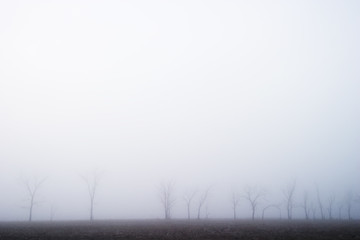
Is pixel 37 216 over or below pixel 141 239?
below

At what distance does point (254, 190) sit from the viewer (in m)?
98.5

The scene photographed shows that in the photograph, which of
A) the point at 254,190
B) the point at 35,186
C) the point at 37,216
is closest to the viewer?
the point at 35,186

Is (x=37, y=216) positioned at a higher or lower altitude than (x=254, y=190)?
lower

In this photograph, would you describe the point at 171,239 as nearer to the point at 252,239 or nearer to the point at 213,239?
the point at 213,239

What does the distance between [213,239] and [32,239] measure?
53.0 ft

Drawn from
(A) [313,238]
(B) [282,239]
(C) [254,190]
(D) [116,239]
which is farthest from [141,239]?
(C) [254,190]

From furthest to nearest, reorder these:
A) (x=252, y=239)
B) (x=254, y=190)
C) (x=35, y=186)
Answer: (x=254, y=190) < (x=35, y=186) < (x=252, y=239)

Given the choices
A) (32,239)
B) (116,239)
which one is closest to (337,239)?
(116,239)

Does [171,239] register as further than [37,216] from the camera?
No

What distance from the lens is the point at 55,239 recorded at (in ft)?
80.5

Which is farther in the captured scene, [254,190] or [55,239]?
[254,190]

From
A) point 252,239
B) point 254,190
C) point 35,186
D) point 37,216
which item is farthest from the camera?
point 37,216

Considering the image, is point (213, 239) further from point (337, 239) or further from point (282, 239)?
point (337, 239)

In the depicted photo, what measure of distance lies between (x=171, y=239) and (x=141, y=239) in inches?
106
